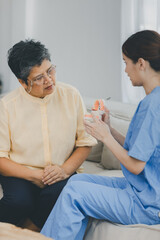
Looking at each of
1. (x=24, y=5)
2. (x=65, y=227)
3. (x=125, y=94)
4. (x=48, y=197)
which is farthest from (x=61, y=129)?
(x=24, y=5)

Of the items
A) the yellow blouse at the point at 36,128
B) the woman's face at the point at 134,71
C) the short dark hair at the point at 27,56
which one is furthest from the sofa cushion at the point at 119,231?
the short dark hair at the point at 27,56

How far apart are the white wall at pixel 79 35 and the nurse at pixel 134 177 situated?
6.93 ft

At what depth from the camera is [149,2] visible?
9.00 ft

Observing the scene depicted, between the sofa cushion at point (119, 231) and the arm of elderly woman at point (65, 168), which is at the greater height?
the arm of elderly woman at point (65, 168)

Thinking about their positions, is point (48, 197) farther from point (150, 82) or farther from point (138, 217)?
point (150, 82)

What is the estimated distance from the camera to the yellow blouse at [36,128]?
1.86m

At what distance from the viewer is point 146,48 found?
141 centimetres

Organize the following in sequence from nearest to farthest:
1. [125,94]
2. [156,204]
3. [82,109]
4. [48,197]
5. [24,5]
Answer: [156,204] < [48,197] < [82,109] < [125,94] < [24,5]

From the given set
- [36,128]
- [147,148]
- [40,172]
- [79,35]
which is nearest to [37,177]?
[40,172]

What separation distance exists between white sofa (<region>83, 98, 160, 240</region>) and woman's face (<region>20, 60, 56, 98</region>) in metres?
0.62

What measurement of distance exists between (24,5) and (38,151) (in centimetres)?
279

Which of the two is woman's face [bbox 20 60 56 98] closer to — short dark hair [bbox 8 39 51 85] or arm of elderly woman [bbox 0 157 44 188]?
short dark hair [bbox 8 39 51 85]

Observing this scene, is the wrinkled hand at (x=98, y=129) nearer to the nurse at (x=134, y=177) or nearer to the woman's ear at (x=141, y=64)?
the nurse at (x=134, y=177)

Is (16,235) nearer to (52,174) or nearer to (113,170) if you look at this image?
(52,174)
